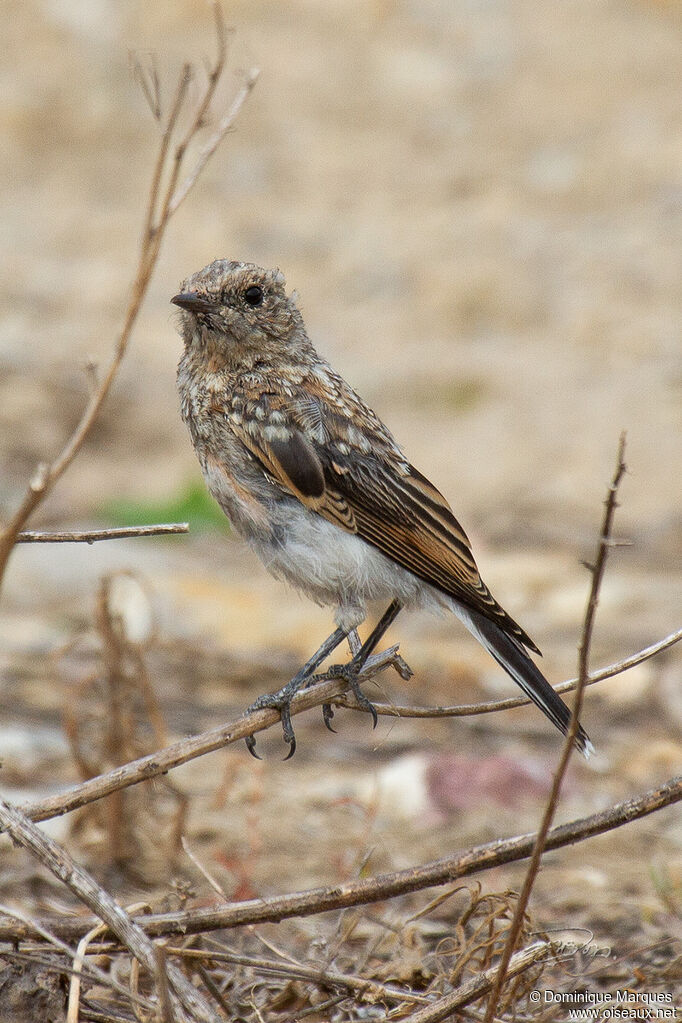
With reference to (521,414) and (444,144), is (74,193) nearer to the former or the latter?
(444,144)

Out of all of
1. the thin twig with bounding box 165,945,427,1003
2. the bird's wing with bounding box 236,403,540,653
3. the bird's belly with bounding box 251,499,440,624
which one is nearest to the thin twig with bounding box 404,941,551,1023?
the thin twig with bounding box 165,945,427,1003

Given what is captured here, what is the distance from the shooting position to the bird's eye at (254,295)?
4.29 metres

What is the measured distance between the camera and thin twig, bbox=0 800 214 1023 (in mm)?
2604

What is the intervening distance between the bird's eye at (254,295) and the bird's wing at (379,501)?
1.63 ft

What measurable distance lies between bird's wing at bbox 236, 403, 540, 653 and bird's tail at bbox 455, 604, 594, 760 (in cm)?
4

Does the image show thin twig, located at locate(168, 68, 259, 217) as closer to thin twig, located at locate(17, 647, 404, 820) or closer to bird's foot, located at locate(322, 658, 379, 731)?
thin twig, located at locate(17, 647, 404, 820)

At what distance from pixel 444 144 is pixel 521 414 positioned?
169 inches

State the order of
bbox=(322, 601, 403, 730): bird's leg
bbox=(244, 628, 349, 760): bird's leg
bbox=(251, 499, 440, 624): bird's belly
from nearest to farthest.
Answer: bbox=(244, 628, 349, 760): bird's leg < bbox=(322, 601, 403, 730): bird's leg < bbox=(251, 499, 440, 624): bird's belly

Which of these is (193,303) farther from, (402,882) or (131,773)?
(402,882)

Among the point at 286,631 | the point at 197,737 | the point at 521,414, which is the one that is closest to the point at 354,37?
the point at 521,414

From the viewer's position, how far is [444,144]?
12.6 metres

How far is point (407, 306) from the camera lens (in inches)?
424

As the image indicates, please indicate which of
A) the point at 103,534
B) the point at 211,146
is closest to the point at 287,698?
the point at 103,534

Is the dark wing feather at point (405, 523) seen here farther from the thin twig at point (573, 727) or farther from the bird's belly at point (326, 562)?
the thin twig at point (573, 727)
